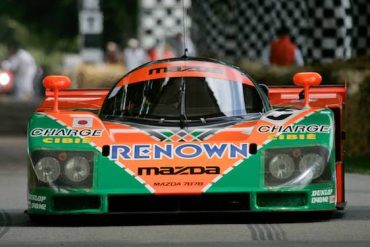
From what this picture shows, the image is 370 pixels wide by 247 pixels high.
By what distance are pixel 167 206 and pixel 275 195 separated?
685 millimetres

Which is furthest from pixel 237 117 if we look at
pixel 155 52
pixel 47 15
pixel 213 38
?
pixel 47 15

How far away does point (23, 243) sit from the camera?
932 cm

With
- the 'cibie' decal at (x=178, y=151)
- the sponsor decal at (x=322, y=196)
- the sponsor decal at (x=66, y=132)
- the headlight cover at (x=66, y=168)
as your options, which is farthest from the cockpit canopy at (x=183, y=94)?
the sponsor decal at (x=322, y=196)

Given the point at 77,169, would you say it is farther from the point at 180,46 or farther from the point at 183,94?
the point at 180,46

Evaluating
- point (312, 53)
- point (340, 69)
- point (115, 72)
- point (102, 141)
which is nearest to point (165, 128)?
point (102, 141)

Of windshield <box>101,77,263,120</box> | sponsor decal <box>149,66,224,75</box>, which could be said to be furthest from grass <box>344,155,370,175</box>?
windshield <box>101,77,263,120</box>

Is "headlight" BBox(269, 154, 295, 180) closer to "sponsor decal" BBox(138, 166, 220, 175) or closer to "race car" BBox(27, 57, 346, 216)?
"race car" BBox(27, 57, 346, 216)

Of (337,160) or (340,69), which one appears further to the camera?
(340,69)

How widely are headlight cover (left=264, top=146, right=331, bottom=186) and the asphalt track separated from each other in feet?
0.95

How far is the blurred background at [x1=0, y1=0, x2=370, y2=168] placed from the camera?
1852cm

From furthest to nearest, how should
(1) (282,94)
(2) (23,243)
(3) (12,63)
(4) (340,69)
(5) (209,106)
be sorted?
(3) (12,63) < (4) (340,69) < (1) (282,94) < (5) (209,106) < (2) (23,243)

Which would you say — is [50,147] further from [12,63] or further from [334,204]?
[12,63]

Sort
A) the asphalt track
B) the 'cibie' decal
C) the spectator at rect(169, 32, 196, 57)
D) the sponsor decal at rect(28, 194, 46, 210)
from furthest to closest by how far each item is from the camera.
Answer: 1. the spectator at rect(169, 32, 196, 57)
2. the sponsor decal at rect(28, 194, 46, 210)
3. the 'cibie' decal
4. the asphalt track

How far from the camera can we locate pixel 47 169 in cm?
1017
